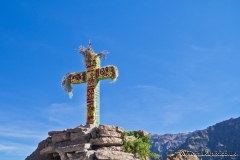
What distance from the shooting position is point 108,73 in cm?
1938

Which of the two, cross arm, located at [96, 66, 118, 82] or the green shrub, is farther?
cross arm, located at [96, 66, 118, 82]

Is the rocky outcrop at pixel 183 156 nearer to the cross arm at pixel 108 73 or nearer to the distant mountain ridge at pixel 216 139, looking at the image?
the cross arm at pixel 108 73

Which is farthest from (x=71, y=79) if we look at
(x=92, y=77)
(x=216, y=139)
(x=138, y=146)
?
(x=216, y=139)

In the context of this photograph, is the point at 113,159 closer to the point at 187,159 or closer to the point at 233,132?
the point at 187,159

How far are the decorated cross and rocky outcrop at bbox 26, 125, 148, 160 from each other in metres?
2.50

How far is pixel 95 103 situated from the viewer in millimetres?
19078

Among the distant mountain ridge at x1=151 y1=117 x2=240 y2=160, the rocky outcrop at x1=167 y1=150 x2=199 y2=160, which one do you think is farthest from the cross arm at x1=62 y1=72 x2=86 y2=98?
the distant mountain ridge at x1=151 y1=117 x2=240 y2=160

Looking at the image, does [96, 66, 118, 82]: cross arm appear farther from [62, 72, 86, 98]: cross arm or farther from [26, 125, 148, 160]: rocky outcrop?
[26, 125, 148, 160]: rocky outcrop

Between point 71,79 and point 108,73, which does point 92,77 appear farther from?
point 71,79

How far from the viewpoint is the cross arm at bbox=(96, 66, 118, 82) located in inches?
761

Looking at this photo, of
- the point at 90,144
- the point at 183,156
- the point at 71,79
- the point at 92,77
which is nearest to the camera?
the point at 90,144

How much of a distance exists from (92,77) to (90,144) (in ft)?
18.4

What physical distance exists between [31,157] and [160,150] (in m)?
187

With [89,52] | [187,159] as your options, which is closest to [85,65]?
[89,52]
